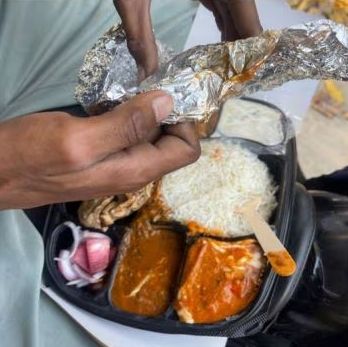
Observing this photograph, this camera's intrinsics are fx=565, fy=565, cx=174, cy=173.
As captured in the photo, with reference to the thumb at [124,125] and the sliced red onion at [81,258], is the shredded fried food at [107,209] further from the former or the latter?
the thumb at [124,125]

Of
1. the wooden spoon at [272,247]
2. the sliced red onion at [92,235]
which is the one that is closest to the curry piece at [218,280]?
the wooden spoon at [272,247]

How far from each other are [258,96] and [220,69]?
1.70ft

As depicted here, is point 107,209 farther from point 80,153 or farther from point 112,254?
point 80,153

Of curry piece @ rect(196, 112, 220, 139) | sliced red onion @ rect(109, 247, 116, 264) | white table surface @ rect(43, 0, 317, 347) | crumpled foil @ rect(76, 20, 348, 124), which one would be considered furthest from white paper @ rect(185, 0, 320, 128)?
sliced red onion @ rect(109, 247, 116, 264)

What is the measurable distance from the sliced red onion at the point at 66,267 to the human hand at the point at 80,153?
222mm

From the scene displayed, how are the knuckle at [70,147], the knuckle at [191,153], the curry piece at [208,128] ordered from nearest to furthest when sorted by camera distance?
the knuckle at [70,147]
the knuckle at [191,153]
the curry piece at [208,128]

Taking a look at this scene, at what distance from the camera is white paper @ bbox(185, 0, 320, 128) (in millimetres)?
943

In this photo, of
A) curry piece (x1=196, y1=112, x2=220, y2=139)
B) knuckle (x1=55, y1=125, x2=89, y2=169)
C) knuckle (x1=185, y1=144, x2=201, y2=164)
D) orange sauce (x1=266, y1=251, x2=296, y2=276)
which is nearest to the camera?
knuckle (x1=55, y1=125, x2=89, y2=169)

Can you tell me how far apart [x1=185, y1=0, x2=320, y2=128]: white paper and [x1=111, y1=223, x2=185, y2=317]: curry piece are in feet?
1.12

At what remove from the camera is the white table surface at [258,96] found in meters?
0.73

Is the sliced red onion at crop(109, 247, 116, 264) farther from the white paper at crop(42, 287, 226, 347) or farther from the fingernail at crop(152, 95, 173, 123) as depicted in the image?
the fingernail at crop(152, 95, 173, 123)

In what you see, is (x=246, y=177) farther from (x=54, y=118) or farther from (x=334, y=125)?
(x=334, y=125)

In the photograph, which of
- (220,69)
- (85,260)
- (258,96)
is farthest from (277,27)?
(85,260)

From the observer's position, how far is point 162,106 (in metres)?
0.50
